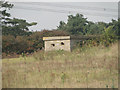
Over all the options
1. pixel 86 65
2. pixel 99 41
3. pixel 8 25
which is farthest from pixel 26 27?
pixel 86 65

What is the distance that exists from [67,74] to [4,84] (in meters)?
2.16

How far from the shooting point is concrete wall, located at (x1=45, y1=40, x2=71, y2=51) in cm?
1662

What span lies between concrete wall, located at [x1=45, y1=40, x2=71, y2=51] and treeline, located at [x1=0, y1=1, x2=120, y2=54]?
311 centimetres

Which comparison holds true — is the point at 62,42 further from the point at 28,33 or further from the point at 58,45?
the point at 28,33

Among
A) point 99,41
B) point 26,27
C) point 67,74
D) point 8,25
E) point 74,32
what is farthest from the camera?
point 74,32

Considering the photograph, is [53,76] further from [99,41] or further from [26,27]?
[26,27]

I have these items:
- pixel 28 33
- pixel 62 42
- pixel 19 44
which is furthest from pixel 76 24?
pixel 62 42

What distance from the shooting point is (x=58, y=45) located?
670 inches

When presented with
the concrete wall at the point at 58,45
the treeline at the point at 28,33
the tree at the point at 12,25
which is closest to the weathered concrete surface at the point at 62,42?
the concrete wall at the point at 58,45

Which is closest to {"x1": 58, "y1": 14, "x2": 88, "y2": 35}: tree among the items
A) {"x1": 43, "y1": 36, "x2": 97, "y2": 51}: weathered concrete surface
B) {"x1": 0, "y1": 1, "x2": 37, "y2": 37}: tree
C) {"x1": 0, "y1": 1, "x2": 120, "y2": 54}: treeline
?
{"x1": 0, "y1": 1, "x2": 120, "y2": 54}: treeline

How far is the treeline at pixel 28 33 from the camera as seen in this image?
19016 mm

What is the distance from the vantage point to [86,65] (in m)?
8.26

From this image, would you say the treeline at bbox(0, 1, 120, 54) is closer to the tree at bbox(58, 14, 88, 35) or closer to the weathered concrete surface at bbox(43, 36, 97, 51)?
the tree at bbox(58, 14, 88, 35)

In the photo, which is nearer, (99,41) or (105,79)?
(105,79)
